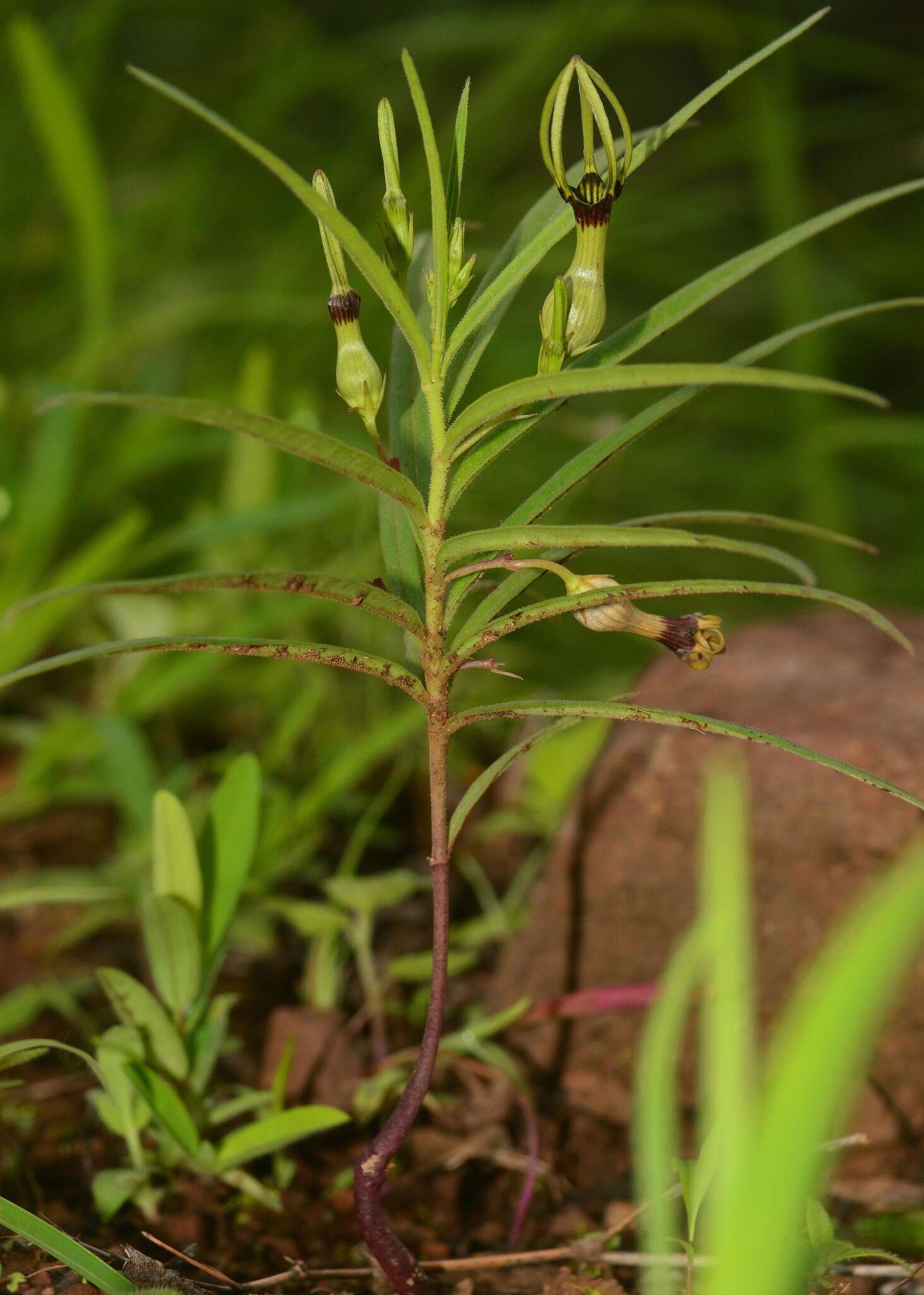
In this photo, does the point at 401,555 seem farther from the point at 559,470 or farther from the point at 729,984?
the point at 729,984

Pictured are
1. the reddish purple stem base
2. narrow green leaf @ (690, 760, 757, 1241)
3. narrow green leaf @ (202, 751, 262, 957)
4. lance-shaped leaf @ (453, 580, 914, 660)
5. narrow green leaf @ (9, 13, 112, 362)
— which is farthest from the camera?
narrow green leaf @ (9, 13, 112, 362)

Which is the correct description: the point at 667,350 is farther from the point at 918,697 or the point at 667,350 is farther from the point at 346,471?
the point at 346,471

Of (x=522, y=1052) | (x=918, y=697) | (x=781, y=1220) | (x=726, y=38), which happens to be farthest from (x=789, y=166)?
(x=781, y=1220)

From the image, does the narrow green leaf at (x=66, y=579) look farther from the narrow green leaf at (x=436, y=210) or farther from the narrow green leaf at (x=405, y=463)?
the narrow green leaf at (x=436, y=210)

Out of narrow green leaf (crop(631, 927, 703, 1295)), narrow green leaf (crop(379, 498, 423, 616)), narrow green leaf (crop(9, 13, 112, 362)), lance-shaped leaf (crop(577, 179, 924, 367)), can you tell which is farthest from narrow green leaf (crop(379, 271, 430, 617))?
narrow green leaf (crop(9, 13, 112, 362))

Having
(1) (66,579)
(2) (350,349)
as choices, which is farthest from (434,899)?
(1) (66,579)

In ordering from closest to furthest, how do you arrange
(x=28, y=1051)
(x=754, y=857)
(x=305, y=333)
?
(x=28, y=1051), (x=754, y=857), (x=305, y=333)

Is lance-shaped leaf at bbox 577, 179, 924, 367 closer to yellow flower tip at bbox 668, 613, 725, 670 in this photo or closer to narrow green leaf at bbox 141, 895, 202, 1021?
yellow flower tip at bbox 668, 613, 725, 670

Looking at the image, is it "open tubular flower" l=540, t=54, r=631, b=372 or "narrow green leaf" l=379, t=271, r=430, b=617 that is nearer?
"open tubular flower" l=540, t=54, r=631, b=372
